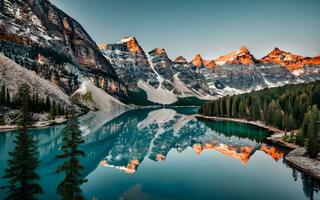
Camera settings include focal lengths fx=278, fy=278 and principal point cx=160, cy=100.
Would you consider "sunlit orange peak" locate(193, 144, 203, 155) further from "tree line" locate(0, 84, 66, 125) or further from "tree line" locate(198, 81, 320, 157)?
"tree line" locate(0, 84, 66, 125)

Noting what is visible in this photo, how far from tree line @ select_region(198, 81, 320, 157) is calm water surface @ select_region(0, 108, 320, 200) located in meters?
9.72

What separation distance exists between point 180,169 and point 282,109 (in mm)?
79472

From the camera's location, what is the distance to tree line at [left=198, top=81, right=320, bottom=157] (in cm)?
6788

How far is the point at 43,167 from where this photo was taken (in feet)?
164

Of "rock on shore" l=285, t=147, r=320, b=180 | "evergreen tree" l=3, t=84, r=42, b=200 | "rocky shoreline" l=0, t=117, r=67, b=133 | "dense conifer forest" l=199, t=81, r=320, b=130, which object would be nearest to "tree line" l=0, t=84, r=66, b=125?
"rocky shoreline" l=0, t=117, r=67, b=133

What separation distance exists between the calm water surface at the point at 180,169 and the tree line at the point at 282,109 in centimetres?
972

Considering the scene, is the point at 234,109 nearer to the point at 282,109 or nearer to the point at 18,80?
the point at 282,109

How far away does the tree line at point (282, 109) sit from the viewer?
67875 millimetres

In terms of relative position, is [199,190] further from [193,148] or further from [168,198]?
[193,148]

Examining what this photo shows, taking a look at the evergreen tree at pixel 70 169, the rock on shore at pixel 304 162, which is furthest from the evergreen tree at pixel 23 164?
the rock on shore at pixel 304 162

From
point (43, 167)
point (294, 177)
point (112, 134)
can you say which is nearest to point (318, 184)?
point (294, 177)

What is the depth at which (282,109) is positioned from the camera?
116 meters

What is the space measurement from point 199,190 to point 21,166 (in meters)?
24.4

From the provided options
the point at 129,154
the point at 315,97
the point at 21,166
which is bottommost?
the point at 129,154
